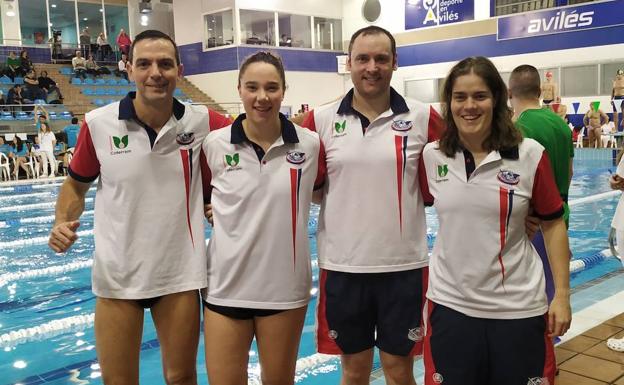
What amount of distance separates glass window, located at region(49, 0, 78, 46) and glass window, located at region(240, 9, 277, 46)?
23.0 ft

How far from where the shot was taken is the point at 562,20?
1955 centimetres

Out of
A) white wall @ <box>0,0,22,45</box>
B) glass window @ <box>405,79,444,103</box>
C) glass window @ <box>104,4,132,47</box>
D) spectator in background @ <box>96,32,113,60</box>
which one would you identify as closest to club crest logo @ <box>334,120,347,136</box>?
glass window @ <box>405,79,444,103</box>

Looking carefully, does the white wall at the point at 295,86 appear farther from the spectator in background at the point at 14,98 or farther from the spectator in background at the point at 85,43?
the spectator in background at the point at 14,98

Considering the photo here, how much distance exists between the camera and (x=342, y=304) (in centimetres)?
251

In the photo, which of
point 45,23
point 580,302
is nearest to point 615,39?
point 580,302

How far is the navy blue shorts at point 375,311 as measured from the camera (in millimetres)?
2477

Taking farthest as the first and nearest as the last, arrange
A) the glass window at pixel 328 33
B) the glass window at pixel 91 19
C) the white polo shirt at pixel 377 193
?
the glass window at pixel 328 33 < the glass window at pixel 91 19 < the white polo shirt at pixel 377 193

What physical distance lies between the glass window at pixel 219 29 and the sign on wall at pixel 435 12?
23.5 ft

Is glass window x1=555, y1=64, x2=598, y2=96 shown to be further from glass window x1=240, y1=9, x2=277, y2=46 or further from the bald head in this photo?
the bald head

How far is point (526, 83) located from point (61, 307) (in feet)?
14.6

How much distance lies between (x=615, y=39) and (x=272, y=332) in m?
19.8

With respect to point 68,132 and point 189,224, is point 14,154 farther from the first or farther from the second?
point 189,224

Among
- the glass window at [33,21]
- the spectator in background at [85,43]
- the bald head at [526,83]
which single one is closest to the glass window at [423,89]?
the spectator in background at [85,43]

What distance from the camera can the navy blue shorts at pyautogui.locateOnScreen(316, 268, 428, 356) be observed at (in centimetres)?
248
